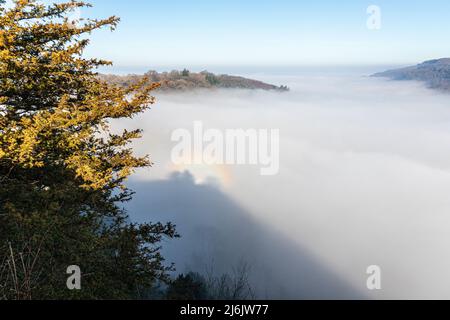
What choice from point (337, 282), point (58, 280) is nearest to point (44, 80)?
point (58, 280)

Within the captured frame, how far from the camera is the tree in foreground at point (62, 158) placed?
8734 millimetres

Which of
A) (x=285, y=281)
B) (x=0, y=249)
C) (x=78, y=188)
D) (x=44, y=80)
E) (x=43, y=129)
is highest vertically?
(x=44, y=80)

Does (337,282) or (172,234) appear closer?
(172,234)

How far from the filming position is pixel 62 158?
1066 cm

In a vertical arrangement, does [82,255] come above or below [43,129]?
below

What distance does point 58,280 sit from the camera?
778cm

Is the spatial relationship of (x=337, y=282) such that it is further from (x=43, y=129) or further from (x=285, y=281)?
(x=43, y=129)

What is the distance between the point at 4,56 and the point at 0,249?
483cm

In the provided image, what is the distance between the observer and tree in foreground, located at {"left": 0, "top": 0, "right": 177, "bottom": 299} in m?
8.73

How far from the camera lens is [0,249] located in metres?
7.90
